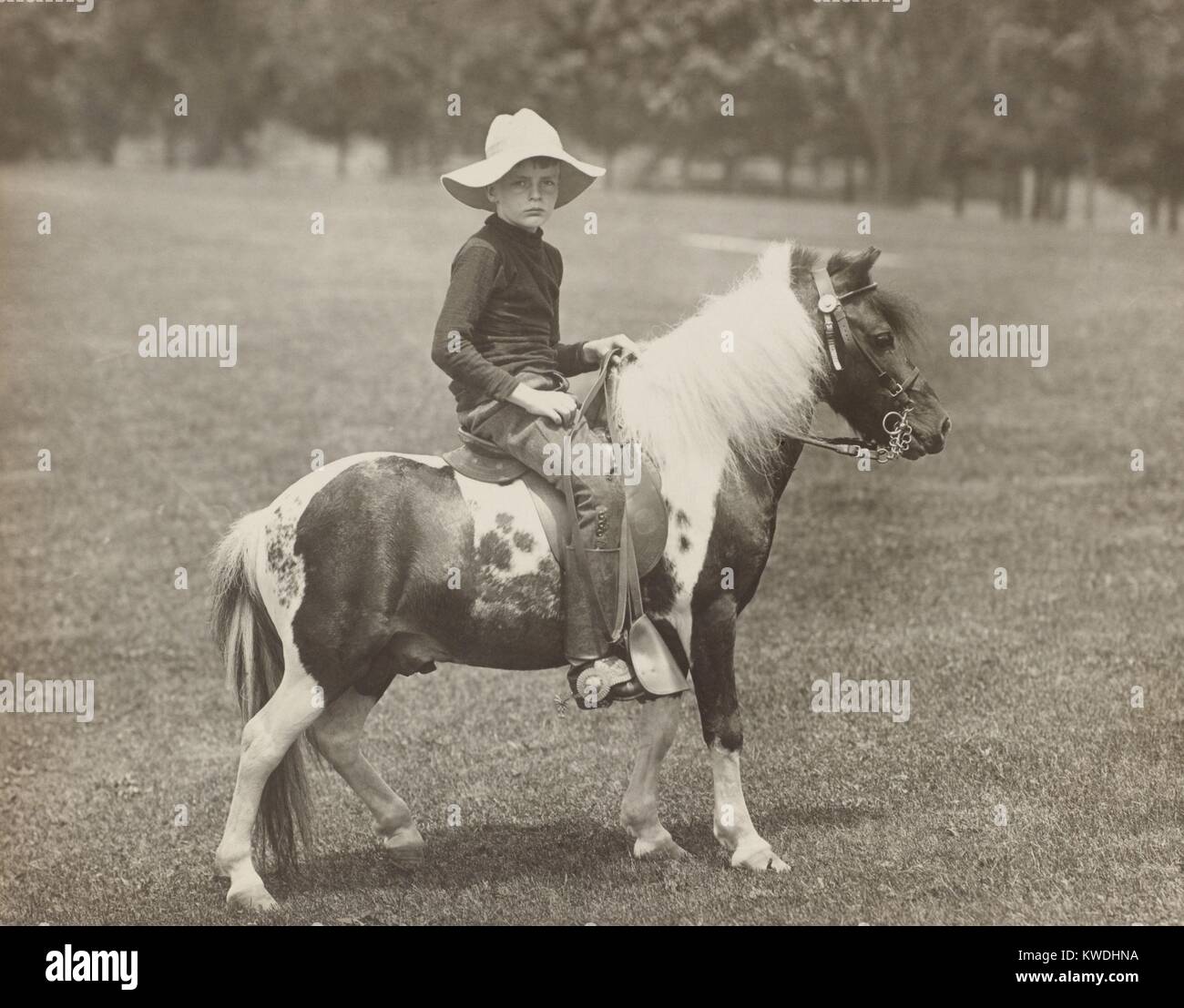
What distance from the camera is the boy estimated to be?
5902 millimetres

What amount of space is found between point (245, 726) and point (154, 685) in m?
3.87

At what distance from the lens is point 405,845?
639 cm

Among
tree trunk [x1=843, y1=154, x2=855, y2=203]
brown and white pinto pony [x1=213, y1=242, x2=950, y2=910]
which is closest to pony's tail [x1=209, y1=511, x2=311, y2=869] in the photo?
brown and white pinto pony [x1=213, y1=242, x2=950, y2=910]

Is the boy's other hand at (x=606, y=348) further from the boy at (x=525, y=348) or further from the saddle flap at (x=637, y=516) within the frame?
the saddle flap at (x=637, y=516)

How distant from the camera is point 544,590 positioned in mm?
6012

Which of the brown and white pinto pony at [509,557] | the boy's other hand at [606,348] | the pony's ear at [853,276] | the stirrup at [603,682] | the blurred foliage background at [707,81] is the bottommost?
the stirrup at [603,682]

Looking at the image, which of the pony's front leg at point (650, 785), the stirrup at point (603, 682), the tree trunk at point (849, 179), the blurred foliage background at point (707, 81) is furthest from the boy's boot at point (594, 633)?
the tree trunk at point (849, 179)

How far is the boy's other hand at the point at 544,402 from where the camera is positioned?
5.91m

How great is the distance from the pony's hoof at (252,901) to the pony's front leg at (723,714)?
1.82 meters

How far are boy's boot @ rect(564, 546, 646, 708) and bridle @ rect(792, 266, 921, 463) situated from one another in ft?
3.22

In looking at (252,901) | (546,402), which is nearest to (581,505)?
(546,402)

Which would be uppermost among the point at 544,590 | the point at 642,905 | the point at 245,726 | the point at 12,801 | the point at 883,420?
the point at 883,420
